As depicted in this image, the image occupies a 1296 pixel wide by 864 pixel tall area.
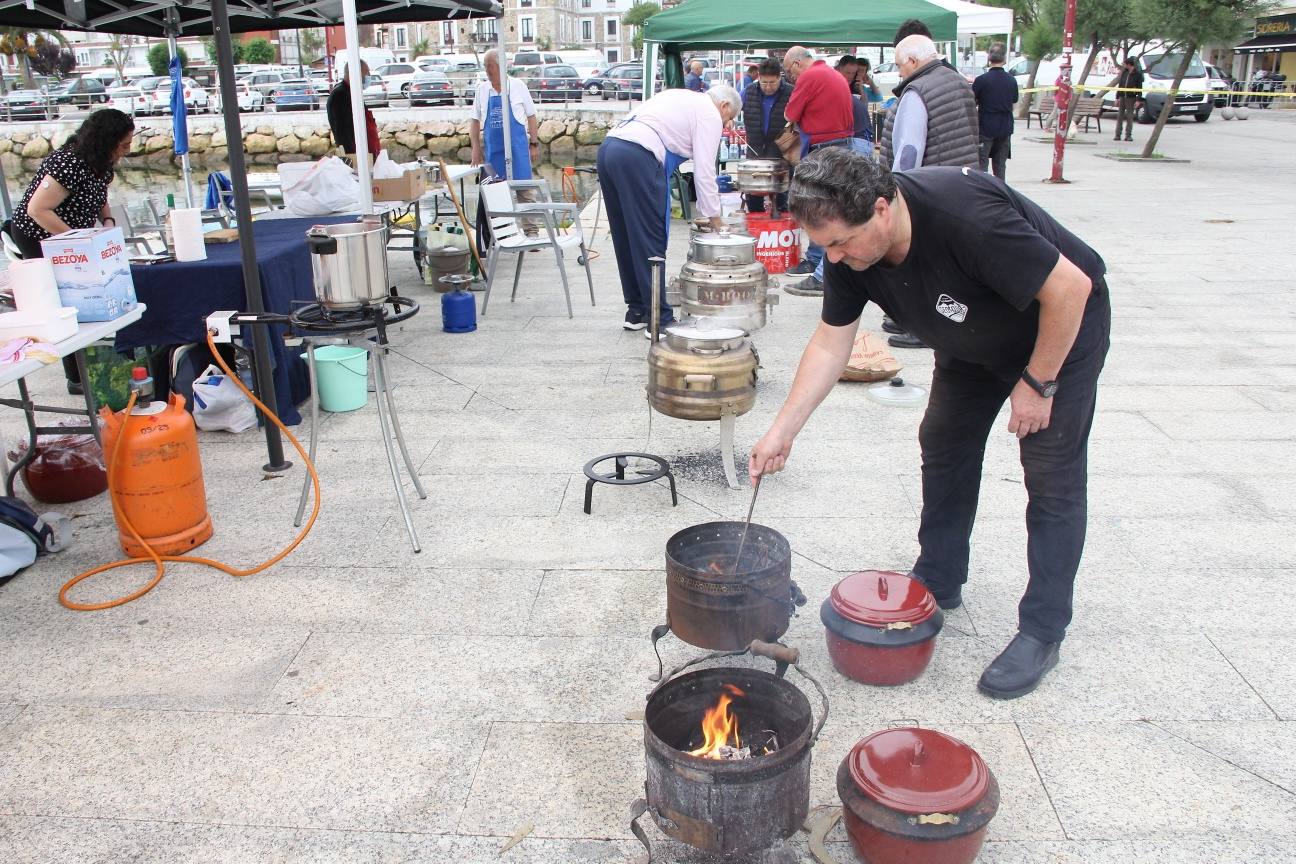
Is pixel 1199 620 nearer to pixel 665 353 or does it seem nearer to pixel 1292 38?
pixel 665 353

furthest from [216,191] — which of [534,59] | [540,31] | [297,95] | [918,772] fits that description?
[540,31]

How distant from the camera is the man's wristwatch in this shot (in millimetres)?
2715

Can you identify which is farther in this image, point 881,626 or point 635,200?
point 635,200

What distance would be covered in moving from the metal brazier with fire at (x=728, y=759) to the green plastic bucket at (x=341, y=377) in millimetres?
3759

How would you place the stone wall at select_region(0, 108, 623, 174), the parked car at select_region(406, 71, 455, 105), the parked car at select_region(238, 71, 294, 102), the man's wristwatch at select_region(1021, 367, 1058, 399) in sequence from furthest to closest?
the parked car at select_region(238, 71, 294, 102) < the parked car at select_region(406, 71, 455, 105) < the stone wall at select_region(0, 108, 623, 174) < the man's wristwatch at select_region(1021, 367, 1058, 399)

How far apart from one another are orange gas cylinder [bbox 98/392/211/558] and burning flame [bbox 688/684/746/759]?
251cm

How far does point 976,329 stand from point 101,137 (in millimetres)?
4920

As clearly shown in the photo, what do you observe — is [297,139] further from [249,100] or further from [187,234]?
[187,234]

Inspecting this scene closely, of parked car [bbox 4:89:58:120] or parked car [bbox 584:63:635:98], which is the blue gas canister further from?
parked car [bbox 4:89:58:120]

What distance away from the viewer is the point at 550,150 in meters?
29.3

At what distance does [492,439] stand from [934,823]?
3.53 metres

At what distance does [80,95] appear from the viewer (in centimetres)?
3491

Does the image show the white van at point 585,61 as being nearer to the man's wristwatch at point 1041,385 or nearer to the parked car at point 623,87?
the parked car at point 623,87

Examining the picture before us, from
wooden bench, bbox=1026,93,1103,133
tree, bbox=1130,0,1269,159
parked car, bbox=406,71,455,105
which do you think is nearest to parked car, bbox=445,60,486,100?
parked car, bbox=406,71,455,105
